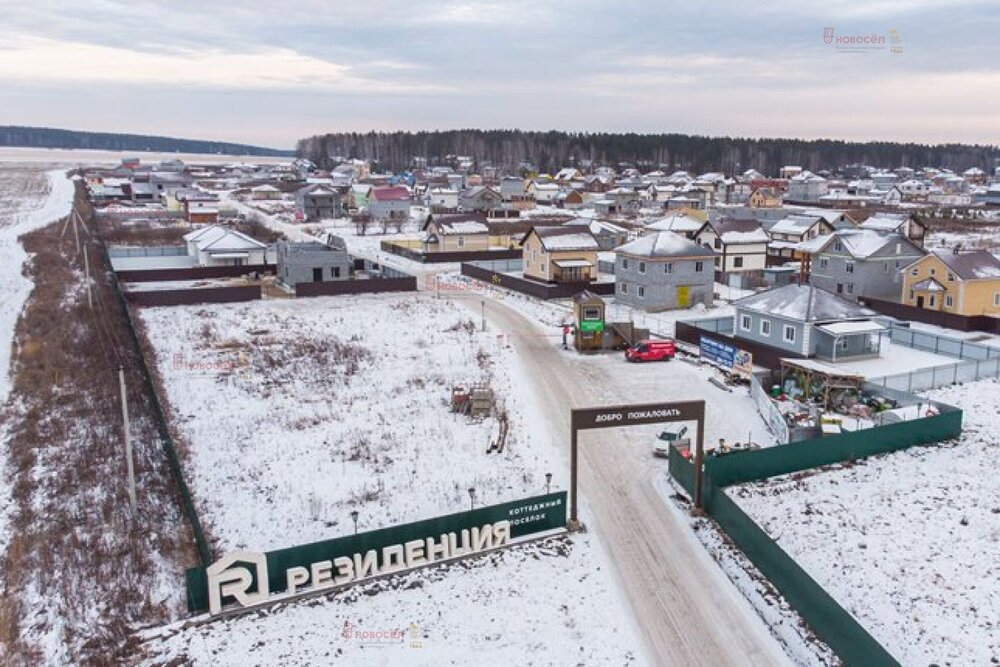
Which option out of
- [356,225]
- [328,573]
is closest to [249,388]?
[328,573]

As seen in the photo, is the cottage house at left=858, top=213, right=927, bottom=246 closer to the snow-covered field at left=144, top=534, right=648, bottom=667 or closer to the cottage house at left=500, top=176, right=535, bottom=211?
the snow-covered field at left=144, top=534, right=648, bottom=667

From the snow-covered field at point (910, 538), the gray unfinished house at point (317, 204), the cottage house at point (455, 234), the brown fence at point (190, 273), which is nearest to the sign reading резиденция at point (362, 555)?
the snow-covered field at point (910, 538)

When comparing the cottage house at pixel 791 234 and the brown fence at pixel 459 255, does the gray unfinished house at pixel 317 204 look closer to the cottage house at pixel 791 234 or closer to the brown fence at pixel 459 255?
the brown fence at pixel 459 255

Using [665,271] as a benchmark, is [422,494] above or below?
below

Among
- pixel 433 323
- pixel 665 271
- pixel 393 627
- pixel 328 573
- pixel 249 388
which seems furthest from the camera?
pixel 665 271

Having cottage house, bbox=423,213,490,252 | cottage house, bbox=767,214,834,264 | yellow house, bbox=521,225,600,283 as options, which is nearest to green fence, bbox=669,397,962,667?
yellow house, bbox=521,225,600,283

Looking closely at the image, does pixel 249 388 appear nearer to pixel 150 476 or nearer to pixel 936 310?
pixel 150 476
